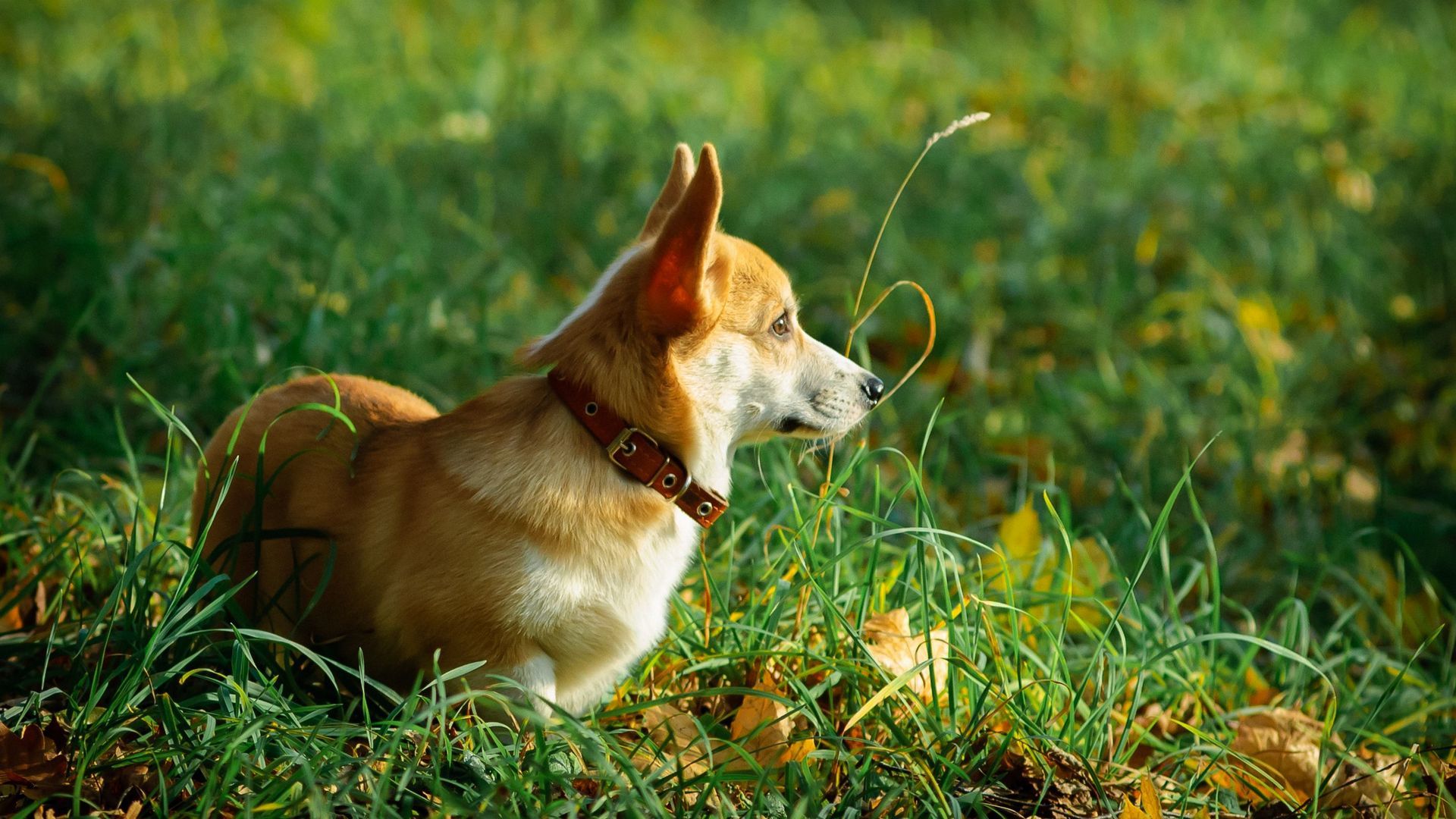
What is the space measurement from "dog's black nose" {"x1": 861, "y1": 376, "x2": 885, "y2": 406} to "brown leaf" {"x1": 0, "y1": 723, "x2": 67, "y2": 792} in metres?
1.63

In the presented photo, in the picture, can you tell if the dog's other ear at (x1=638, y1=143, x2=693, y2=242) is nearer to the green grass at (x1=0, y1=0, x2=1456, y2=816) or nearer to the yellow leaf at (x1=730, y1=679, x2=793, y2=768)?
the green grass at (x1=0, y1=0, x2=1456, y2=816)

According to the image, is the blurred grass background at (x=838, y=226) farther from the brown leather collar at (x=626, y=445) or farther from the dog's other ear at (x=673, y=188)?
the brown leather collar at (x=626, y=445)

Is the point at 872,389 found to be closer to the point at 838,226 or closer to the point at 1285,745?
the point at 1285,745

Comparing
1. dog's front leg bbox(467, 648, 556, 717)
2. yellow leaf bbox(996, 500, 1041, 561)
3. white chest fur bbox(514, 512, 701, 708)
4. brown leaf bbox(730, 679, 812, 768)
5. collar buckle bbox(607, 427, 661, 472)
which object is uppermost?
collar buckle bbox(607, 427, 661, 472)

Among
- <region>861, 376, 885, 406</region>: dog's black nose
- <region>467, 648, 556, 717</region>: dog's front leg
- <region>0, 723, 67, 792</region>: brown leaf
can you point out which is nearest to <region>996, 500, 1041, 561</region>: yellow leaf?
<region>861, 376, 885, 406</region>: dog's black nose

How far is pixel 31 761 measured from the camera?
2.18 metres

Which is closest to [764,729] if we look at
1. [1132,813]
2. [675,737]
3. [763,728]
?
[763,728]

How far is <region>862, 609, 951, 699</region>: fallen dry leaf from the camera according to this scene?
8.50 feet

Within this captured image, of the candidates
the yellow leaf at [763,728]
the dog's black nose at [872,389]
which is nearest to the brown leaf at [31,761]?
the yellow leaf at [763,728]

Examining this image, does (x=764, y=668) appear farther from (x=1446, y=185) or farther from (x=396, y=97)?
(x=1446, y=185)

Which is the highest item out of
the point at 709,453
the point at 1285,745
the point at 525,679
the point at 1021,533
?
the point at 709,453

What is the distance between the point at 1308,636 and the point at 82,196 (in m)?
4.01

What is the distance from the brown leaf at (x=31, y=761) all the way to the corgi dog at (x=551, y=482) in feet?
1.39

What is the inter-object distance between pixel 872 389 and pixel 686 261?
592 millimetres
